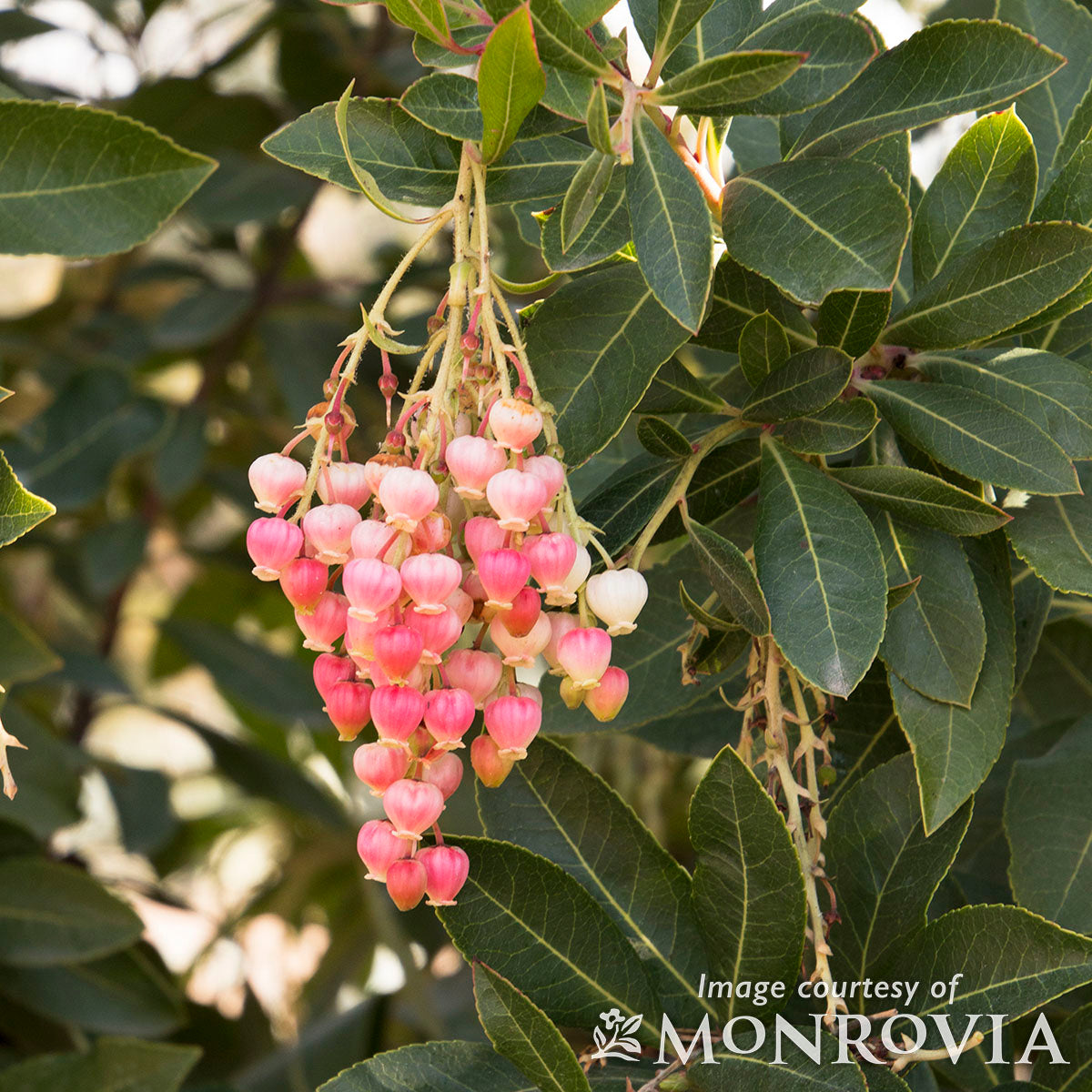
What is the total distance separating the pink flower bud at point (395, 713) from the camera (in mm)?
548

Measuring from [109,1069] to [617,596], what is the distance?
766mm

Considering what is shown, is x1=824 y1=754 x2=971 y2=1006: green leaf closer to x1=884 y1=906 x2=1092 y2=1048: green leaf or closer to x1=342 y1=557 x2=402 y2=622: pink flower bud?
x1=884 y1=906 x2=1092 y2=1048: green leaf

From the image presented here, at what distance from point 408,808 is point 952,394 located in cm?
41

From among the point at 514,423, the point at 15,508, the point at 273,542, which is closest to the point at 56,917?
the point at 15,508

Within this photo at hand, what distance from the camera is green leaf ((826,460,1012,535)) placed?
2.19ft

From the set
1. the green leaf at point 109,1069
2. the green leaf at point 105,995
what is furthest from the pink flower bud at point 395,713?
the green leaf at point 105,995

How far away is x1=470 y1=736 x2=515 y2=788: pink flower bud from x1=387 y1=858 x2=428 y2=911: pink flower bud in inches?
2.3

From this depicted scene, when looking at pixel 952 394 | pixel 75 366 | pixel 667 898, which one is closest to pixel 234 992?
pixel 75 366

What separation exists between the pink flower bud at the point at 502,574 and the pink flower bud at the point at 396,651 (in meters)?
0.04

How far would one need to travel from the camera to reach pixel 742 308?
74cm

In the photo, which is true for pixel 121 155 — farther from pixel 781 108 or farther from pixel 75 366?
pixel 75 366

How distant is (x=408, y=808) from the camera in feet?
1.85

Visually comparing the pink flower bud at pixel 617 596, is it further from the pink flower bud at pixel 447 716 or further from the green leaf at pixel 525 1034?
the green leaf at pixel 525 1034

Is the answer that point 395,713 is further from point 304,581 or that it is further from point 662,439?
point 662,439
